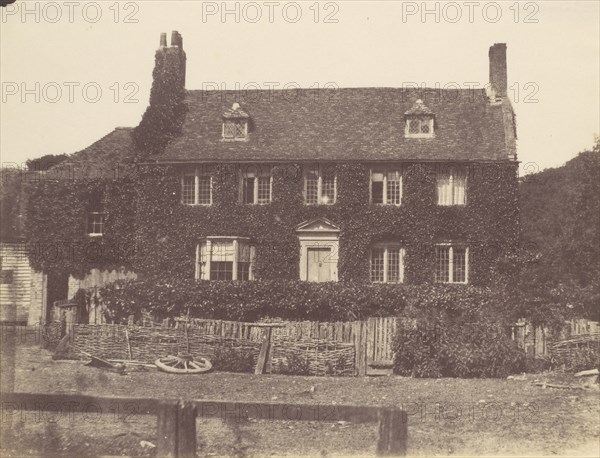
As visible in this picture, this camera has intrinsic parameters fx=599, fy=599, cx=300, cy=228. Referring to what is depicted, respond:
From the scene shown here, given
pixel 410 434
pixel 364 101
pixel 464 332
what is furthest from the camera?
pixel 364 101

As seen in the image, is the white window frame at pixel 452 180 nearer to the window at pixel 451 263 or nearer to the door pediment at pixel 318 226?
the window at pixel 451 263

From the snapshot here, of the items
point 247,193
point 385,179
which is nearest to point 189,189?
point 247,193

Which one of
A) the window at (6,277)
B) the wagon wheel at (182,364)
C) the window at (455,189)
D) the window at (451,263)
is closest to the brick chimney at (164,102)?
the window at (6,277)

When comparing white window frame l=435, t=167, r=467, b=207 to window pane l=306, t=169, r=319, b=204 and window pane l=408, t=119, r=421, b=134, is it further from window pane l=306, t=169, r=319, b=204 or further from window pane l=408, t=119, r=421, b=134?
window pane l=306, t=169, r=319, b=204

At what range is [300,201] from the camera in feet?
89.7

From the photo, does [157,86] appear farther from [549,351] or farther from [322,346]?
[549,351]

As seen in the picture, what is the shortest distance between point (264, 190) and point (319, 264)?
14.1ft

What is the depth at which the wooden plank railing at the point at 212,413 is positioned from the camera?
5973 millimetres

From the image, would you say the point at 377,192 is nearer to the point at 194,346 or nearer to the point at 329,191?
the point at 329,191

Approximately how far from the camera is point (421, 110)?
27.9m

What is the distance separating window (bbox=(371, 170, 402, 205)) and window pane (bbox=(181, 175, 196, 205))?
8.34 metres

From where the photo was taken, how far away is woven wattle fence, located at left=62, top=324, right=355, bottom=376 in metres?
16.8

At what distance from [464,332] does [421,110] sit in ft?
46.8

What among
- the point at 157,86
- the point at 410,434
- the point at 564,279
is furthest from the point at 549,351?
the point at 157,86
